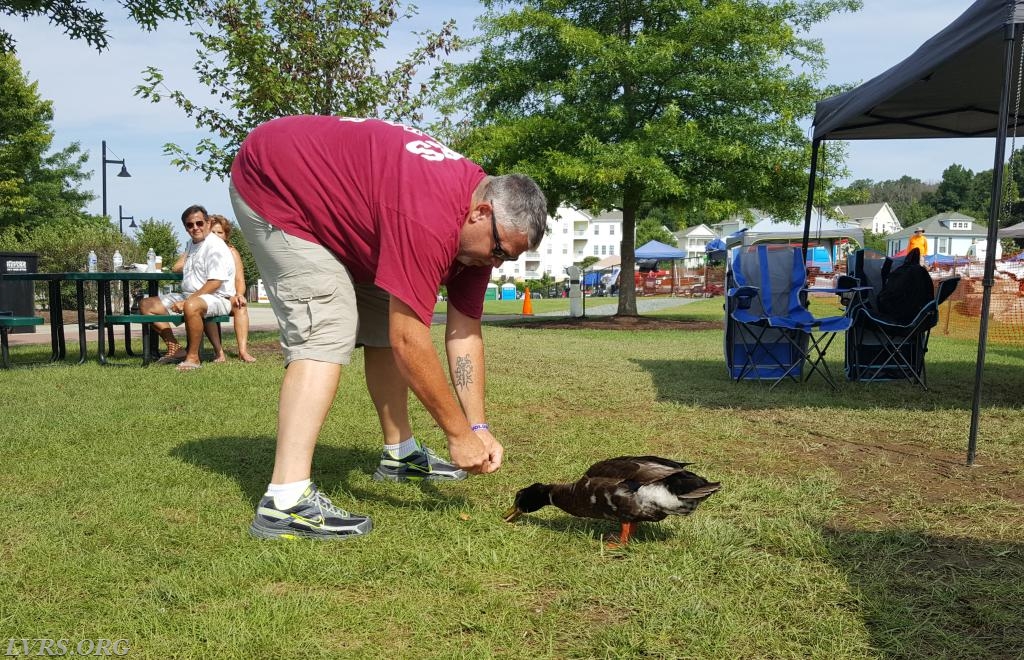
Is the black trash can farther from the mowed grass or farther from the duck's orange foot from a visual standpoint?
the duck's orange foot

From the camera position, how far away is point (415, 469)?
154 inches

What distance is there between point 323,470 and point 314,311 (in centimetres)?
126

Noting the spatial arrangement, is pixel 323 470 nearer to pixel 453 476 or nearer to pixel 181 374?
pixel 453 476

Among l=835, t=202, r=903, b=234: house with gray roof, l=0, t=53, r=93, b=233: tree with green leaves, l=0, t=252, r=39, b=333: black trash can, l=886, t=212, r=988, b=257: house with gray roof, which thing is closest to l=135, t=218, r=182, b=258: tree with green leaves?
l=0, t=53, r=93, b=233: tree with green leaves

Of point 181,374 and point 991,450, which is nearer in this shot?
point 991,450

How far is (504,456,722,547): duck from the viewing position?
2.85 m

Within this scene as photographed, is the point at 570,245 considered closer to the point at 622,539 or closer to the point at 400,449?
the point at 400,449

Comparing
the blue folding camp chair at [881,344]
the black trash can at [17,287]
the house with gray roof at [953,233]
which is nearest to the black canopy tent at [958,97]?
the blue folding camp chair at [881,344]

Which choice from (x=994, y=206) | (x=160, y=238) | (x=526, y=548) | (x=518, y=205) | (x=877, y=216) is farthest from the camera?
(x=877, y=216)

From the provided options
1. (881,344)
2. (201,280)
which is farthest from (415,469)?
(201,280)

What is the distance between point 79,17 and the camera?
7598 millimetres

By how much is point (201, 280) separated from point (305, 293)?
235 inches

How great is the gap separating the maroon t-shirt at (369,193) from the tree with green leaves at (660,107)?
39.3 ft

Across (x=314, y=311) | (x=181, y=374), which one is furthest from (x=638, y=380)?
(x=314, y=311)
